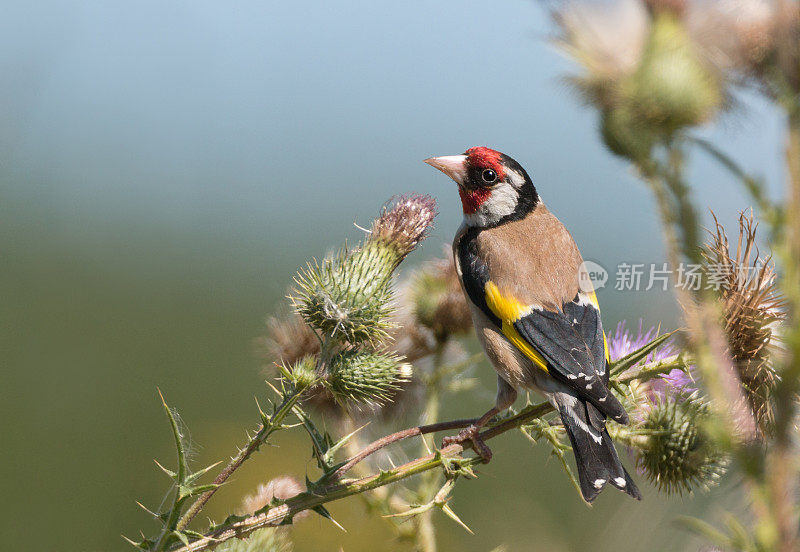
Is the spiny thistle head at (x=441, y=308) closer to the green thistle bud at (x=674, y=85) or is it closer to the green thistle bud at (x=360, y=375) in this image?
the green thistle bud at (x=360, y=375)

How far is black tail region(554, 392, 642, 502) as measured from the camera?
1774mm

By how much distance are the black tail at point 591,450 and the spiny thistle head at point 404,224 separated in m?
0.65

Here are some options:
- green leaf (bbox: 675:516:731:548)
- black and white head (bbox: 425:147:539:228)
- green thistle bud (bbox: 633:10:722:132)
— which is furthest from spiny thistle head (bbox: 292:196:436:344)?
green leaf (bbox: 675:516:731:548)

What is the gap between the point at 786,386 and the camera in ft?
2.55

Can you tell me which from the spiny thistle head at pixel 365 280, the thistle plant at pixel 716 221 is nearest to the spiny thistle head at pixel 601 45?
the thistle plant at pixel 716 221

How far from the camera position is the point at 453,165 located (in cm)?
262

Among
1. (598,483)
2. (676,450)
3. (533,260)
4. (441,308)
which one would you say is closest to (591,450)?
(598,483)

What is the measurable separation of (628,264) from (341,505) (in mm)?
1255

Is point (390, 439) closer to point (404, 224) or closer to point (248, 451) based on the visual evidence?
point (248, 451)

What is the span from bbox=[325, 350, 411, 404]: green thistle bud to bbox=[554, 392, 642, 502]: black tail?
48cm

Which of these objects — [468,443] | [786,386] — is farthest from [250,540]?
[786,386]

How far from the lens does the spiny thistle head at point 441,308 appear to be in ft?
8.34

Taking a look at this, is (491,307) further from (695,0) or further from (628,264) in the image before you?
(695,0)

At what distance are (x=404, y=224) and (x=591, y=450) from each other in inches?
33.9
